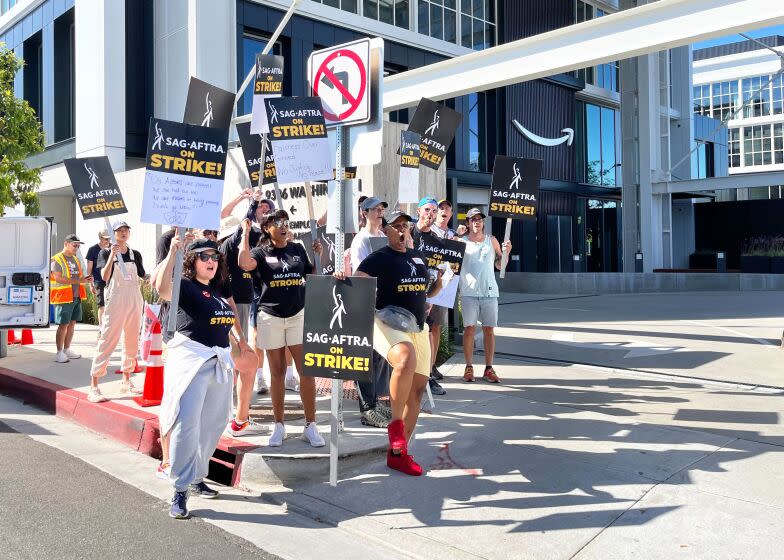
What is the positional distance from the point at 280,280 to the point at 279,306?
22 centimetres

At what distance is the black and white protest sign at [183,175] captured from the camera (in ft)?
18.0

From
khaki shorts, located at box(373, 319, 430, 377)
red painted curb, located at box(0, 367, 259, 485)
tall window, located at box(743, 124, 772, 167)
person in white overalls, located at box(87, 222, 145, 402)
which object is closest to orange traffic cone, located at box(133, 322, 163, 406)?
red painted curb, located at box(0, 367, 259, 485)

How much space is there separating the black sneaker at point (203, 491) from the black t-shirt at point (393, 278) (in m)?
1.86

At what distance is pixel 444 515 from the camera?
462 cm

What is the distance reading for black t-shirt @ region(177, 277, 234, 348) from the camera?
4.79 meters

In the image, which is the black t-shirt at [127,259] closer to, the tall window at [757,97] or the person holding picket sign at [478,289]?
the person holding picket sign at [478,289]

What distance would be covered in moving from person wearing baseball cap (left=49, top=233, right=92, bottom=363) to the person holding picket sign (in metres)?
5.78

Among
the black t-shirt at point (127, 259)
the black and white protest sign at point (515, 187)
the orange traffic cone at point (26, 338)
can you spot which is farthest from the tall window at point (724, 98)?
the black t-shirt at point (127, 259)

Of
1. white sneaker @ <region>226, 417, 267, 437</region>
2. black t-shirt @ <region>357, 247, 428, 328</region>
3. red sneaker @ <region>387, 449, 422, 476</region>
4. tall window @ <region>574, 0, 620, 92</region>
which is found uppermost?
tall window @ <region>574, 0, 620, 92</region>

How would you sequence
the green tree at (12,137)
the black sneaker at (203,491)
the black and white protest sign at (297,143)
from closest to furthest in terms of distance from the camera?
the black sneaker at (203,491)
the black and white protest sign at (297,143)
the green tree at (12,137)

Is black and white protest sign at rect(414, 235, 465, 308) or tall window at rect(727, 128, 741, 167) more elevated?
tall window at rect(727, 128, 741, 167)

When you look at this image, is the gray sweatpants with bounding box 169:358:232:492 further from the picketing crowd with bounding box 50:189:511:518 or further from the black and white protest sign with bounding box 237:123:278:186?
the black and white protest sign with bounding box 237:123:278:186

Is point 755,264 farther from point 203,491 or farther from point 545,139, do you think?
point 203,491

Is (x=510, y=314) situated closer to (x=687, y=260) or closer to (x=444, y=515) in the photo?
(x=444, y=515)
